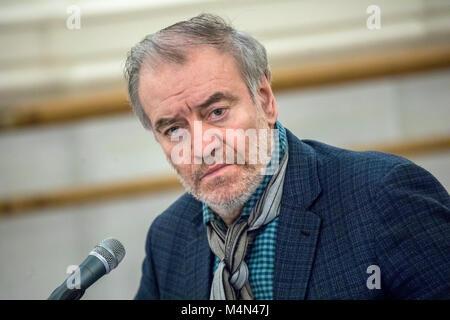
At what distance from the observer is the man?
0.75 metres

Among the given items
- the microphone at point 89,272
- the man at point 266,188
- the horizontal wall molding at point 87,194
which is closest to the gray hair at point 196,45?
the man at point 266,188

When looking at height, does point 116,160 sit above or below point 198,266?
above

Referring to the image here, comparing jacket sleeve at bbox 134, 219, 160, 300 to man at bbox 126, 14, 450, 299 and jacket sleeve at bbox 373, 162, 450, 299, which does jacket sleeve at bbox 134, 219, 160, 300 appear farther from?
jacket sleeve at bbox 373, 162, 450, 299

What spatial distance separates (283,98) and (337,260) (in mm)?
359

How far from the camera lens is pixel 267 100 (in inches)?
34.6

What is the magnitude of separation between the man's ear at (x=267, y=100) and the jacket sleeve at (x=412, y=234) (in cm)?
20

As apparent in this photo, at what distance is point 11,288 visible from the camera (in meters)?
1.06

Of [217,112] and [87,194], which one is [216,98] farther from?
[87,194]

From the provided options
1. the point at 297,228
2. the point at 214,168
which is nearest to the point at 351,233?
the point at 297,228

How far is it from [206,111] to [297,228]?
0.71 ft

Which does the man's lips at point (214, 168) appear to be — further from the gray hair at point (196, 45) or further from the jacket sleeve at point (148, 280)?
the jacket sleeve at point (148, 280)

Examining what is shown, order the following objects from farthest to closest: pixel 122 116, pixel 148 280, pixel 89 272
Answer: pixel 122 116, pixel 148 280, pixel 89 272

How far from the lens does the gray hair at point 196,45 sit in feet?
2.65

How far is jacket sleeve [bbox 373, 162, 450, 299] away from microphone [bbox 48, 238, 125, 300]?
1.15 ft
